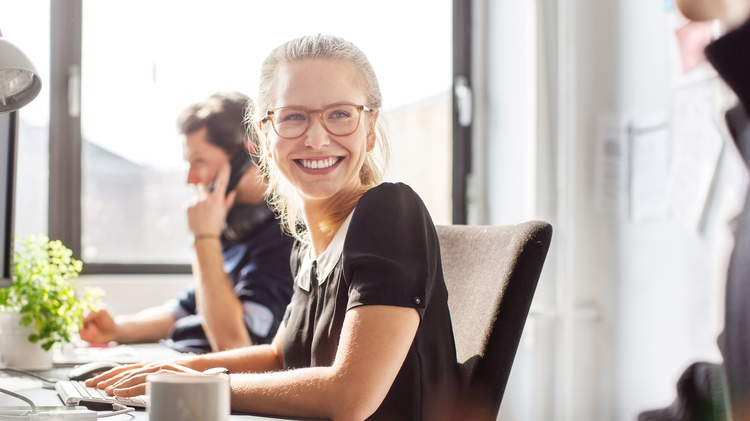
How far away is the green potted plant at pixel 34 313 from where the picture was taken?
1282 millimetres

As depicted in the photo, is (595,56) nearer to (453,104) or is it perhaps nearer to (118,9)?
(453,104)

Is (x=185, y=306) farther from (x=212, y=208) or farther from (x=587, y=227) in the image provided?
(x=587, y=227)

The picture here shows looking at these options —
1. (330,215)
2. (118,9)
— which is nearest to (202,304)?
(330,215)

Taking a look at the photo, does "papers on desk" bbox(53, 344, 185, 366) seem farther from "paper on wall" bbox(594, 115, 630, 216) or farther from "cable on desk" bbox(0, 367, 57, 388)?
"paper on wall" bbox(594, 115, 630, 216)

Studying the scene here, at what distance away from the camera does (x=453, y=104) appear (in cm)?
256

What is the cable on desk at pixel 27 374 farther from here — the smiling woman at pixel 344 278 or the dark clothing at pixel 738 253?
the dark clothing at pixel 738 253

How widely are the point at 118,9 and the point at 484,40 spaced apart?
1382mm

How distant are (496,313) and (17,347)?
3.28 ft

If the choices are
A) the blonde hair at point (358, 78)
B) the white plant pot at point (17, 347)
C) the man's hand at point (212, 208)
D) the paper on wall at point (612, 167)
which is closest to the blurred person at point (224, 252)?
the man's hand at point (212, 208)

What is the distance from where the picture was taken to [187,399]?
582 mm

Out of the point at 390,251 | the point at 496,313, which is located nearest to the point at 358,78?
the point at 390,251

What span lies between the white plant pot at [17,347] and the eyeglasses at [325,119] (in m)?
0.77

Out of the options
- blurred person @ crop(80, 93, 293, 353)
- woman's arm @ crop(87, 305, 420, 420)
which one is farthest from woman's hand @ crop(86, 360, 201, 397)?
blurred person @ crop(80, 93, 293, 353)

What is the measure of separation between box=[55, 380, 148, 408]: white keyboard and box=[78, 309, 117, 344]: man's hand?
0.72m
